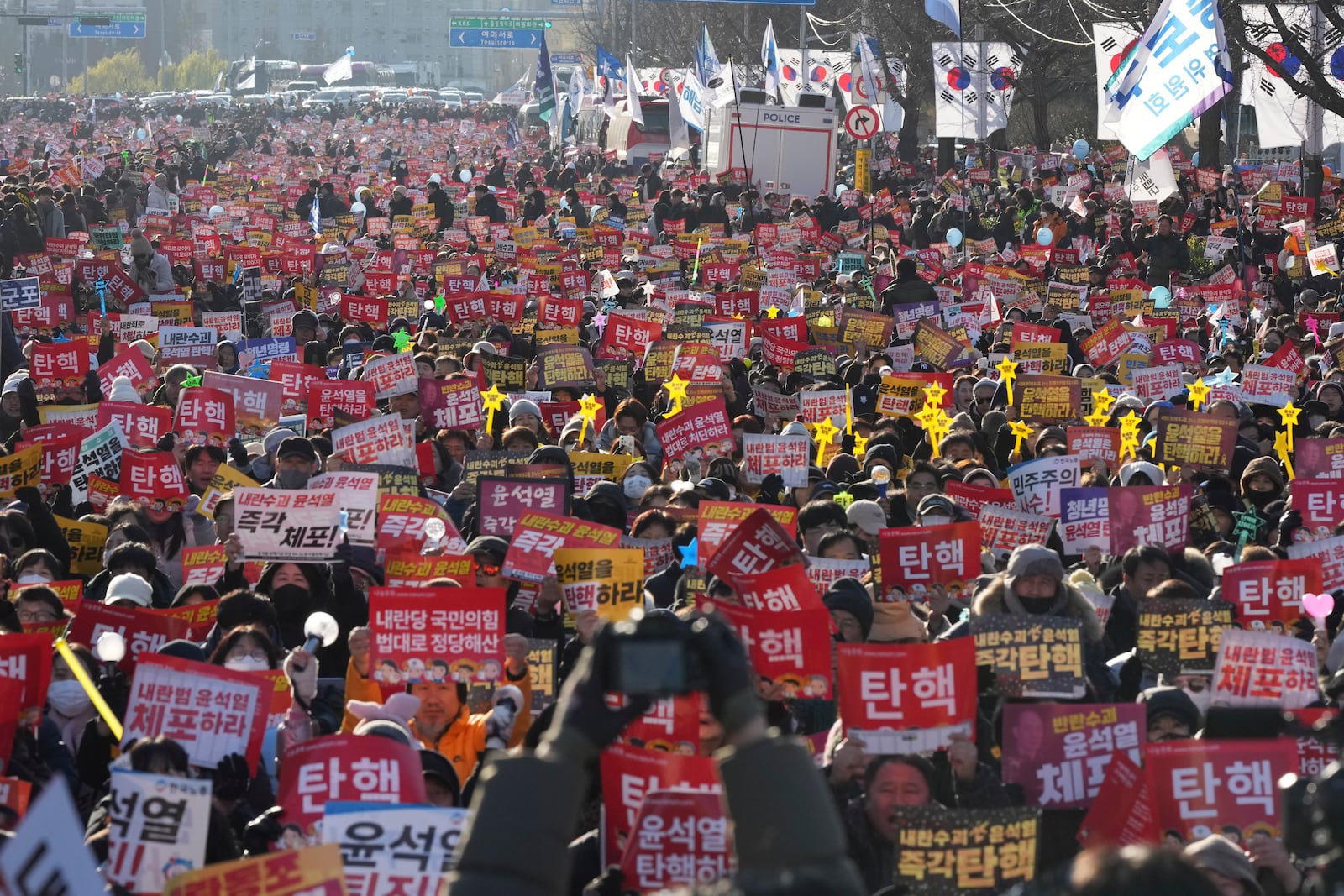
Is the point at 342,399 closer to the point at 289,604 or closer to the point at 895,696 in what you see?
the point at 289,604

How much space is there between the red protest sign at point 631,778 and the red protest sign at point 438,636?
61.4 inches

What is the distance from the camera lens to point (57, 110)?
79938 millimetres

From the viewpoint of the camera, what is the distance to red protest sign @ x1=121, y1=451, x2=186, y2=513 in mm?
10688

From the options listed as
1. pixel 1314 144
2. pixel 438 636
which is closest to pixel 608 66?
pixel 1314 144

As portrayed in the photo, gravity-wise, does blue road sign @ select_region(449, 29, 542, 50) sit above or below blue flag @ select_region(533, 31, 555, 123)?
above

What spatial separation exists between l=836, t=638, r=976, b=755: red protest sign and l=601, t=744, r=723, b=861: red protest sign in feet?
2.23

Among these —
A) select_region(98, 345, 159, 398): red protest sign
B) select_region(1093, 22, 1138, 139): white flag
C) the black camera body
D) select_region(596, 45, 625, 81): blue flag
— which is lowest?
select_region(98, 345, 159, 398): red protest sign

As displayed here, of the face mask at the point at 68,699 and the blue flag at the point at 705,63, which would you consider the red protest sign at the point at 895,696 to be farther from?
the blue flag at the point at 705,63

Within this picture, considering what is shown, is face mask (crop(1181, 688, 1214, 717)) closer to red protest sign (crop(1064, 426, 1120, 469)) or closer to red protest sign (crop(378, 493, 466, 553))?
red protest sign (crop(378, 493, 466, 553))

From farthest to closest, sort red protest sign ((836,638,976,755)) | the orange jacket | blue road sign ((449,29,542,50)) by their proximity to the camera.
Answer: blue road sign ((449,29,542,50))
the orange jacket
red protest sign ((836,638,976,755))

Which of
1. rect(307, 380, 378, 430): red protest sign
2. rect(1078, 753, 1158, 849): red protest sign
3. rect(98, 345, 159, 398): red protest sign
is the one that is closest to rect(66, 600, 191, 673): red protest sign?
rect(1078, 753, 1158, 849): red protest sign

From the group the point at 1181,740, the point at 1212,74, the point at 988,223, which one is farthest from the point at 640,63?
the point at 1181,740

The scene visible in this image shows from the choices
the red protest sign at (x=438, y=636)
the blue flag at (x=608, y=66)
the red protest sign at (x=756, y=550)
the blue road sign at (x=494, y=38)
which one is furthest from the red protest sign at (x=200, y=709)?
the blue road sign at (x=494, y=38)

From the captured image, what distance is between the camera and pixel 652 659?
8.75ft
